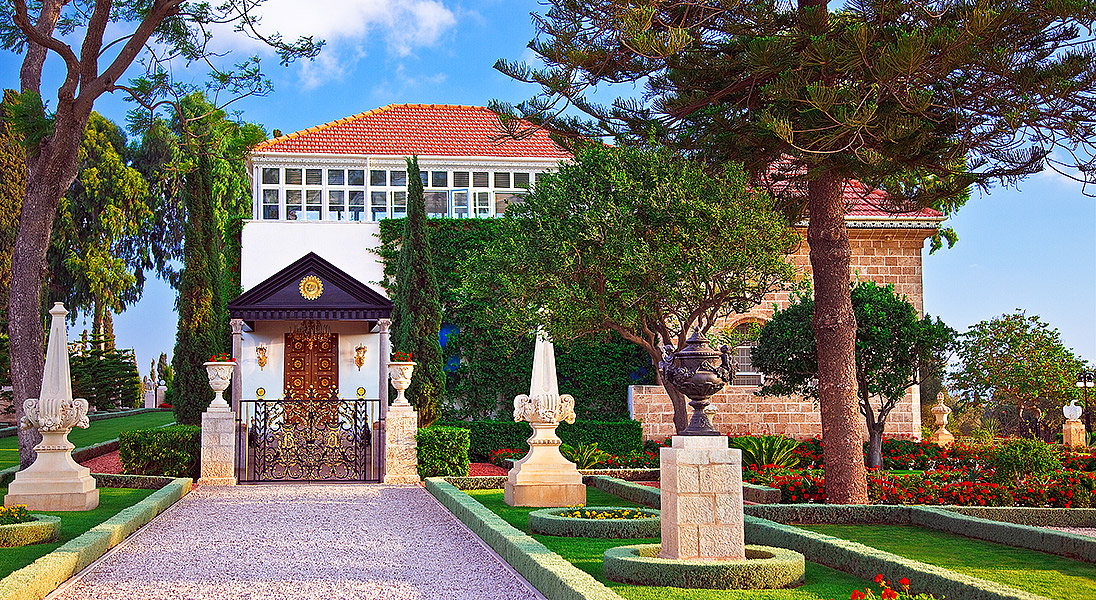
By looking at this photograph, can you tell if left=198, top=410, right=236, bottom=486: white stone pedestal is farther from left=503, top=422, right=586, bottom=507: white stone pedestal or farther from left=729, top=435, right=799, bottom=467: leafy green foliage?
left=729, top=435, right=799, bottom=467: leafy green foliage

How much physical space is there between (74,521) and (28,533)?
2.16m

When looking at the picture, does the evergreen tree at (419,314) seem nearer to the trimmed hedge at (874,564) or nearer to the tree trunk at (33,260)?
the tree trunk at (33,260)

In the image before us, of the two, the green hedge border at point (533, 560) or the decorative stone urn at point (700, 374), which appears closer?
the green hedge border at point (533, 560)

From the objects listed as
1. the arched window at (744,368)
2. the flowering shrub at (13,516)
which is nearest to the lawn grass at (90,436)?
the flowering shrub at (13,516)

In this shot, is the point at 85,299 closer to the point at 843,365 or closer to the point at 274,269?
the point at 274,269

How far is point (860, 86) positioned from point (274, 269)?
1518 centimetres

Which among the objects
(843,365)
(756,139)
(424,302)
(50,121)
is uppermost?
(50,121)

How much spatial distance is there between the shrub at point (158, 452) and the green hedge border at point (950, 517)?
31.6ft

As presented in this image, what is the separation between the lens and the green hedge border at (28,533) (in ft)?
30.0

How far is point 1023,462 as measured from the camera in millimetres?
13211

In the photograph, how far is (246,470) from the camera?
16281 millimetres

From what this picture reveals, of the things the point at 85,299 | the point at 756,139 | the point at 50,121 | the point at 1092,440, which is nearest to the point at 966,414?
the point at 1092,440

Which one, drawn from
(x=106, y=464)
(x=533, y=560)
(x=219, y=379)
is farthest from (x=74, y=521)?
(x=106, y=464)

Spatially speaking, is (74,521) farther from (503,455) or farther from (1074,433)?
(1074,433)
